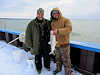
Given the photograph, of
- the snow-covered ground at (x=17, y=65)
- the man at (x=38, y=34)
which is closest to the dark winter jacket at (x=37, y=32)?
the man at (x=38, y=34)

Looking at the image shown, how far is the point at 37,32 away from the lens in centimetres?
241

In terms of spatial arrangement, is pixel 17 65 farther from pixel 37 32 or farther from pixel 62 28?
pixel 62 28

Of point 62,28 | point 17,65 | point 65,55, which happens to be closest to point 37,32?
point 62,28

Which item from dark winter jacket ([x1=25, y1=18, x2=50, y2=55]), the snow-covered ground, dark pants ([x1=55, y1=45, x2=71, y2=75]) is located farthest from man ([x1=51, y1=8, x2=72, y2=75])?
the snow-covered ground

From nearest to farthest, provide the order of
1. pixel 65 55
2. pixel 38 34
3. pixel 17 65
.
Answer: pixel 65 55 < pixel 38 34 < pixel 17 65

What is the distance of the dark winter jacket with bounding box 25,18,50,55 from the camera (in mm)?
2410

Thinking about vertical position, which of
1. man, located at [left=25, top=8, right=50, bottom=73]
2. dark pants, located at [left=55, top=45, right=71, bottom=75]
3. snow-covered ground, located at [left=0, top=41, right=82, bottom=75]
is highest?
man, located at [left=25, top=8, right=50, bottom=73]

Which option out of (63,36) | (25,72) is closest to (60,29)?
(63,36)

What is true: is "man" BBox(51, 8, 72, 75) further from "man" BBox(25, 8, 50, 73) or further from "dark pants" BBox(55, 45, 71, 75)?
"man" BBox(25, 8, 50, 73)

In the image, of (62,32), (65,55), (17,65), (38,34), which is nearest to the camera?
(62,32)

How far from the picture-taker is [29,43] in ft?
8.23

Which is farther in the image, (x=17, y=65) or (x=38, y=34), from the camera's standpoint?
(x=17, y=65)

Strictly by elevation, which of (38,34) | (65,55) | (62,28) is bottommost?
(65,55)

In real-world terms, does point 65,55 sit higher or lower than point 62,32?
lower
